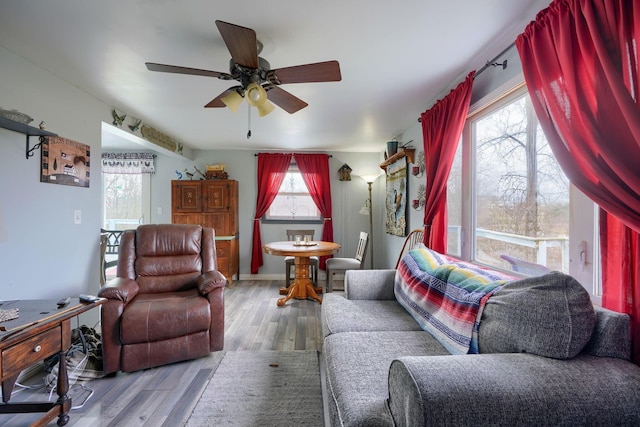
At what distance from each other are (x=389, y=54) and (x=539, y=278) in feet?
5.23

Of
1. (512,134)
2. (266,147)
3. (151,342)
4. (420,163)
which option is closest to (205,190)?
(266,147)

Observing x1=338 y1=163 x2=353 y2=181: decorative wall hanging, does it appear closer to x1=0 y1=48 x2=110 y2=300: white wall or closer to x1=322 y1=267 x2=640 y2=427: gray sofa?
x1=0 y1=48 x2=110 y2=300: white wall

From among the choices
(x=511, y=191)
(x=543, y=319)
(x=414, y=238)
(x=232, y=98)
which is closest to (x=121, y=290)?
(x=232, y=98)

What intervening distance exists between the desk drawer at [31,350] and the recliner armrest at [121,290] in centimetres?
51

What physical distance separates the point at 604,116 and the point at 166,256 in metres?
3.04

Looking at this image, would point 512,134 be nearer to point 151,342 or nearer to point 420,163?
point 420,163

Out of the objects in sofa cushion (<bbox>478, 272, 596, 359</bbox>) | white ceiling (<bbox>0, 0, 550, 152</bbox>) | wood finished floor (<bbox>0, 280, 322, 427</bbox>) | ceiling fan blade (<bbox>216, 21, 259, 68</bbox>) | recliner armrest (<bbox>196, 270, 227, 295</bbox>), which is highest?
white ceiling (<bbox>0, 0, 550, 152</bbox>)

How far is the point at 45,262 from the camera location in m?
2.09

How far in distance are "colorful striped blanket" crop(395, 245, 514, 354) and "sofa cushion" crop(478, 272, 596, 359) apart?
0.11m

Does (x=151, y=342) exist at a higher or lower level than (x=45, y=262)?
lower

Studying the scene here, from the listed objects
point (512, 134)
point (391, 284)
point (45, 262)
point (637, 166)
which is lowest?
point (391, 284)

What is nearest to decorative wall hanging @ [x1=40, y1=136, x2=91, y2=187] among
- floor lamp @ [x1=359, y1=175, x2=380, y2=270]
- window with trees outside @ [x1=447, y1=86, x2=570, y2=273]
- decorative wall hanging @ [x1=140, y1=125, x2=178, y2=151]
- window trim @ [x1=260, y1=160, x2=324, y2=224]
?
decorative wall hanging @ [x1=140, y1=125, x2=178, y2=151]

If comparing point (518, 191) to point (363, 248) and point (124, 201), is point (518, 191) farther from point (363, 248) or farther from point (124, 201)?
point (124, 201)

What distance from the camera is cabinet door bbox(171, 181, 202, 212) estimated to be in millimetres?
4340
